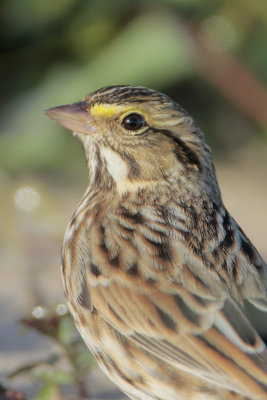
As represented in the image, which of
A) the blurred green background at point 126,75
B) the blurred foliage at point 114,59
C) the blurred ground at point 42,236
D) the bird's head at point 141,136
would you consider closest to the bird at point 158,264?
the bird's head at point 141,136

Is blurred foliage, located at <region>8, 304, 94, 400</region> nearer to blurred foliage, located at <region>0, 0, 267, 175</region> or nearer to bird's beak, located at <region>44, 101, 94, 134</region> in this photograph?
bird's beak, located at <region>44, 101, 94, 134</region>

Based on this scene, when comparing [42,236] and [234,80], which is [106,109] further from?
[234,80]

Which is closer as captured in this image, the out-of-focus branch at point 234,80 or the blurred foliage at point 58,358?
the blurred foliage at point 58,358

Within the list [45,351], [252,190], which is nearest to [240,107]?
[252,190]

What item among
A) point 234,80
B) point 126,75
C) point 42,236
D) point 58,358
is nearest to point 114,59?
point 126,75

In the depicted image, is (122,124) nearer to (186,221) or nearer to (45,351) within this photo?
(186,221)

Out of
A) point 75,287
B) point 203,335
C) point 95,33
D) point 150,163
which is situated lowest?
point 203,335

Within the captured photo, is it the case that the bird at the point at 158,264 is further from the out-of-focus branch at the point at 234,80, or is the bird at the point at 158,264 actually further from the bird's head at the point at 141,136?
the out-of-focus branch at the point at 234,80
